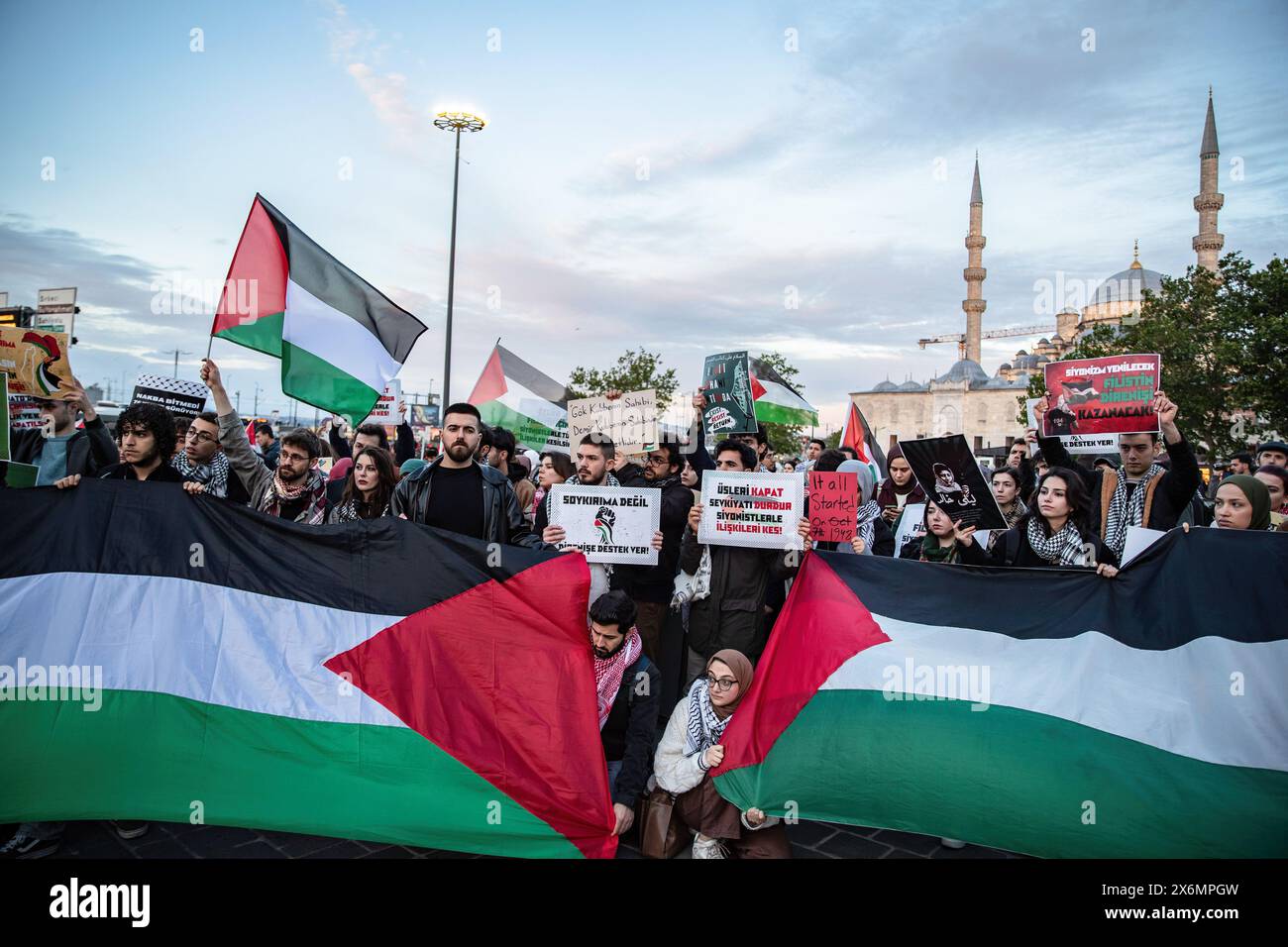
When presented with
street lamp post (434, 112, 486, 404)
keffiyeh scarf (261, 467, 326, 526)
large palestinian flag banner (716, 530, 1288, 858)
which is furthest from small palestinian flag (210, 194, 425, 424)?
street lamp post (434, 112, 486, 404)

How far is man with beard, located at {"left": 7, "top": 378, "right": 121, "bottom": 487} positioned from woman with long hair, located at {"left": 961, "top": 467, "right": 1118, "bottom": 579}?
18.6ft

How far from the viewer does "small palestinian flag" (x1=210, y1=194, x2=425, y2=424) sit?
221 inches

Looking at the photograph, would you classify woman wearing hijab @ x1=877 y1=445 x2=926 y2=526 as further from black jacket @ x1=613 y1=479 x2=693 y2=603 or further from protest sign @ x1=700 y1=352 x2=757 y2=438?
black jacket @ x1=613 y1=479 x2=693 y2=603

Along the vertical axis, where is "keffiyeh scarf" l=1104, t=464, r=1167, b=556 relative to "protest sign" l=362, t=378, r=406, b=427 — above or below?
below

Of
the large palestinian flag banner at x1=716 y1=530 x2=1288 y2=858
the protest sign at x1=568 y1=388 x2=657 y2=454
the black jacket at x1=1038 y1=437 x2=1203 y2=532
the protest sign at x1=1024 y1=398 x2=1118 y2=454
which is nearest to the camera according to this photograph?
the large palestinian flag banner at x1=716 y1=530 x2=1288 y2=858

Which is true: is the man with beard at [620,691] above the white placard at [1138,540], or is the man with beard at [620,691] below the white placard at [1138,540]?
below

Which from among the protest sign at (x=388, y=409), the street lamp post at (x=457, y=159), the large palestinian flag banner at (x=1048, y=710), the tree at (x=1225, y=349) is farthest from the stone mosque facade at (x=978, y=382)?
the large palestinian flag banner at (x=1048, y=710)

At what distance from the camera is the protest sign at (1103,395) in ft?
17.7

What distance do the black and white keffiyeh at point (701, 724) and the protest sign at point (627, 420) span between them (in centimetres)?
214

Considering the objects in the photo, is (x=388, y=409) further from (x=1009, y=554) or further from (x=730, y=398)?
(x=1009, y=554)

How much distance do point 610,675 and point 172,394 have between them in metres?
3.46

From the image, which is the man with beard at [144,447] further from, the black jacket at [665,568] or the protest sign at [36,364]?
the black jacket at [665,568]

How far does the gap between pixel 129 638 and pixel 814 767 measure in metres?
3.64
